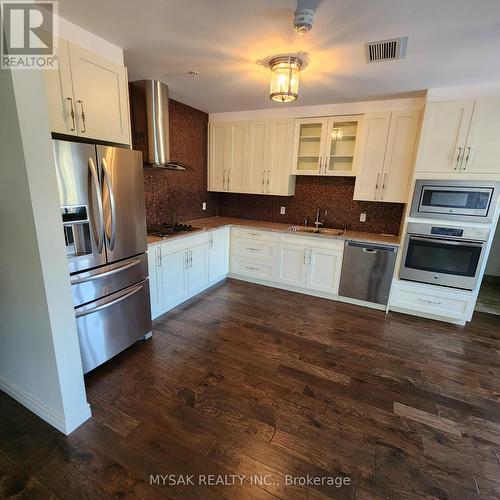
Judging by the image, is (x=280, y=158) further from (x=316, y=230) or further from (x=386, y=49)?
(x=386, y=49)

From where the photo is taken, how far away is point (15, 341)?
1.70m

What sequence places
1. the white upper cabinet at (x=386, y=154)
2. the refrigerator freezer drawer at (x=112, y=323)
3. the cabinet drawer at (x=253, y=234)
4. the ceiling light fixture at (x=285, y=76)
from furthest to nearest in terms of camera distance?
the cabinet drawer at (x=253, y=234) → the white upper cabinet at (x=386, y=154) → the ceiling light fixture at (x=285, y=76) → the refrigerator freezer drawer at (x=112, y=323)

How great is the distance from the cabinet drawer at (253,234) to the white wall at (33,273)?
2687mm

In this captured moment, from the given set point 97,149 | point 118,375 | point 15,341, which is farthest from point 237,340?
point 97,149

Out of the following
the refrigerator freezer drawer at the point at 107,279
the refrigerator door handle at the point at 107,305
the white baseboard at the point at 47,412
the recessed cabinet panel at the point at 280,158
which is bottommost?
the white baseboard at the point at 47,412

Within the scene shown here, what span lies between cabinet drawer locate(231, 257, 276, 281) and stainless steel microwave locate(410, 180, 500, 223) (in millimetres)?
1924

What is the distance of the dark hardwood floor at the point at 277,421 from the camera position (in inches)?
54.4

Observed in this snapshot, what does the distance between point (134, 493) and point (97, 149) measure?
6.69 ft

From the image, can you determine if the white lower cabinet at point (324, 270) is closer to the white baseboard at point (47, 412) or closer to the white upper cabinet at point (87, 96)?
the white upper cabinet at point (87, 96)

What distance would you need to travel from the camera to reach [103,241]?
77.5 inches

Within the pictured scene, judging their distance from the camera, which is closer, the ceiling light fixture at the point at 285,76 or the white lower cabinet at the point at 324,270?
the ceiling light fixture at the point at 285,76

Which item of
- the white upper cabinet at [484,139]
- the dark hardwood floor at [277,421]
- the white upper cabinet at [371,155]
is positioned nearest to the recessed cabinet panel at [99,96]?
the dark hardwood floor at [277,421]

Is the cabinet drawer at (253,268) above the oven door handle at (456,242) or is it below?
below

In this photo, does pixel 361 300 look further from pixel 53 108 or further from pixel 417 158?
pixel 53 108
